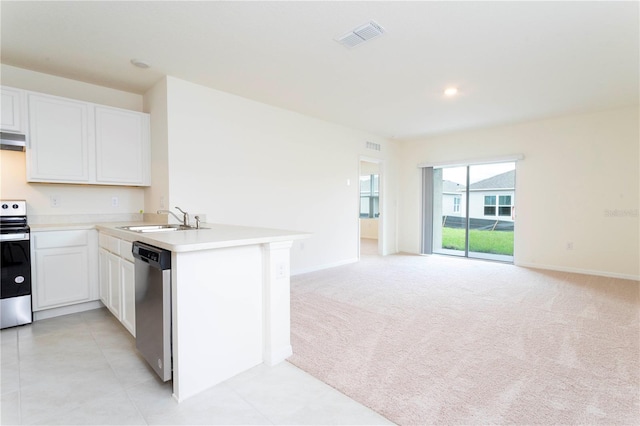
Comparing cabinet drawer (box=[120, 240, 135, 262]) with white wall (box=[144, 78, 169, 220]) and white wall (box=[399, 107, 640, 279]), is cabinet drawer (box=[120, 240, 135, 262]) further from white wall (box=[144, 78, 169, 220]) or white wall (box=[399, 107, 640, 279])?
white wall (box=[399, 107, 640, 279])

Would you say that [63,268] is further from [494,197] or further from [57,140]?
[494,197]

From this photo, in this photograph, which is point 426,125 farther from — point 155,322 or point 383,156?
point 155,322

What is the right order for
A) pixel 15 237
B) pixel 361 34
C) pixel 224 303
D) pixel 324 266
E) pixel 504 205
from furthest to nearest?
pixel 504 205, pixel 324 266, pixel 15 237, pixel 361 34, pixel 224 303

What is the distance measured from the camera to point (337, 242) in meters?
5.39

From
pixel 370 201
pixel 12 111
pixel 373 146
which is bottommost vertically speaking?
pixel 370 201

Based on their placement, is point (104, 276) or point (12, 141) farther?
point (104, 276)

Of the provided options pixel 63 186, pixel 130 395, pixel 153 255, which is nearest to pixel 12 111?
pixel 63 186

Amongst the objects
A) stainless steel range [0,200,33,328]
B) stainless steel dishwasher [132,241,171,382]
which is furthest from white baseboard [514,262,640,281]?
stainless steel range [0,200,33,328]

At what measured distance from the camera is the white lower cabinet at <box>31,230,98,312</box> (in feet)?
9.18

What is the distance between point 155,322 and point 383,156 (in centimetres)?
543

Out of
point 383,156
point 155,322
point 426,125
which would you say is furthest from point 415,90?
point 155,322

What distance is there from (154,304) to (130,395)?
536 millimetres

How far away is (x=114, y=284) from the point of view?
2.64 m

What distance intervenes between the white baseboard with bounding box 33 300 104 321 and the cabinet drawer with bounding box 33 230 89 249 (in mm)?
645
